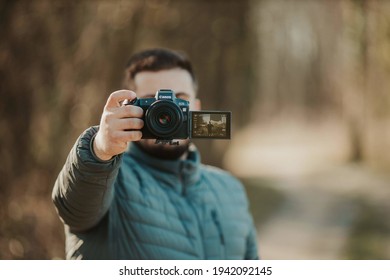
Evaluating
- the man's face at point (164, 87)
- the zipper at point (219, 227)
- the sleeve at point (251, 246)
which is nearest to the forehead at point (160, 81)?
the man's face at point (164, 87)

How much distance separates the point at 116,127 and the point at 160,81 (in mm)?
418

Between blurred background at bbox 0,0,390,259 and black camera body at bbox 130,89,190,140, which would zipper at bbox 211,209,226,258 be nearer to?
black camera body at bbox 130,89,190,140

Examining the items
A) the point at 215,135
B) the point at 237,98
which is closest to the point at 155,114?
the point at 215,135

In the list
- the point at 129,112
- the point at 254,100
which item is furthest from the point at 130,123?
the point at 254,100

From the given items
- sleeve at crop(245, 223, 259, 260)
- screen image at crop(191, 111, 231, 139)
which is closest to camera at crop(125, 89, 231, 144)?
screen image at crop(191, 111, 231, 139)

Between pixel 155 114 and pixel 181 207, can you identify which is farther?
pixel 181 207

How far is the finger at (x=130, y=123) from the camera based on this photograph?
1.06 metres

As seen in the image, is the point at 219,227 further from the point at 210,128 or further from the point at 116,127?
the point at 116,127

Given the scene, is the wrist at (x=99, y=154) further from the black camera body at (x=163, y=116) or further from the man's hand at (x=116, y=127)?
the black camera body at (x=163, y=116)

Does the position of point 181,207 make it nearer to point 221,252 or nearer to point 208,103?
point 221,252

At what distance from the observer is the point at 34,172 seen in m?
2.88

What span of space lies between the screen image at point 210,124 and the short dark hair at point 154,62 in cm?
29
